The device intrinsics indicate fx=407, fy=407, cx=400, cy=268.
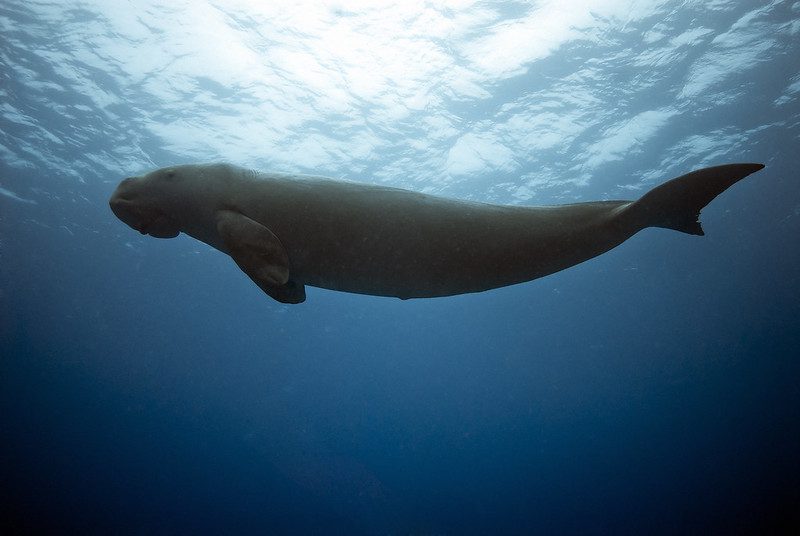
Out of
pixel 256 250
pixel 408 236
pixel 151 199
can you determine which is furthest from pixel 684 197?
pixel 151 199

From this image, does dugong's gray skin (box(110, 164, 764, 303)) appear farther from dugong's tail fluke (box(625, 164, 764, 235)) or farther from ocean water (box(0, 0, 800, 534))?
ocean water (box(0, 0, 800, 534))

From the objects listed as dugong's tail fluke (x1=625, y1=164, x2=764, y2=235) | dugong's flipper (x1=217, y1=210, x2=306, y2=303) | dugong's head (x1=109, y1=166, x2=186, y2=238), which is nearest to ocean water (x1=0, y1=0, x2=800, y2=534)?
dugong's head (x1=109, y1=166, x2=186, y2=238)

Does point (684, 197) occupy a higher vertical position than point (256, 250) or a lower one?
higher

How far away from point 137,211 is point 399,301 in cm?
3081

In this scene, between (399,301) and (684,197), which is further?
(399,301)

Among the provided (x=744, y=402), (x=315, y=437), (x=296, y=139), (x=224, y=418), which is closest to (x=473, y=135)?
(x=296, y=139)

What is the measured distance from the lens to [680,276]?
2927 centimetres

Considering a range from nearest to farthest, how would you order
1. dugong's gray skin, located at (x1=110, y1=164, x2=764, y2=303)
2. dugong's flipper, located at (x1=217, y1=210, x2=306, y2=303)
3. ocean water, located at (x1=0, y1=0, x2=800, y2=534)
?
dugong's flipper, located at (x1=217, y1=210, x2=306, y2=303), dugong's gray skin, located at (x1=110, y1=164, x2=764, y2=303), ocean water, located at (x1=0, y1=0, x2=800, y2=534)

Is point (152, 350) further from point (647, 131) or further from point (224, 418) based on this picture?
point (647, 131)

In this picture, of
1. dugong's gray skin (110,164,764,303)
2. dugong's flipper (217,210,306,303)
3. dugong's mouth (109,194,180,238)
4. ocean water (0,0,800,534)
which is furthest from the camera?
ocean water (0,0,800,534)

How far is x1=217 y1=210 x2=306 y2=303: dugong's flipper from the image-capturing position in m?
2.39

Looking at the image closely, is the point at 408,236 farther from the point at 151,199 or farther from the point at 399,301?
the point at 399,301

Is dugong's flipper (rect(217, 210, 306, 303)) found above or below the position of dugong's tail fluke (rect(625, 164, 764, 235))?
below

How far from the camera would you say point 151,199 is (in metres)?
2.76
